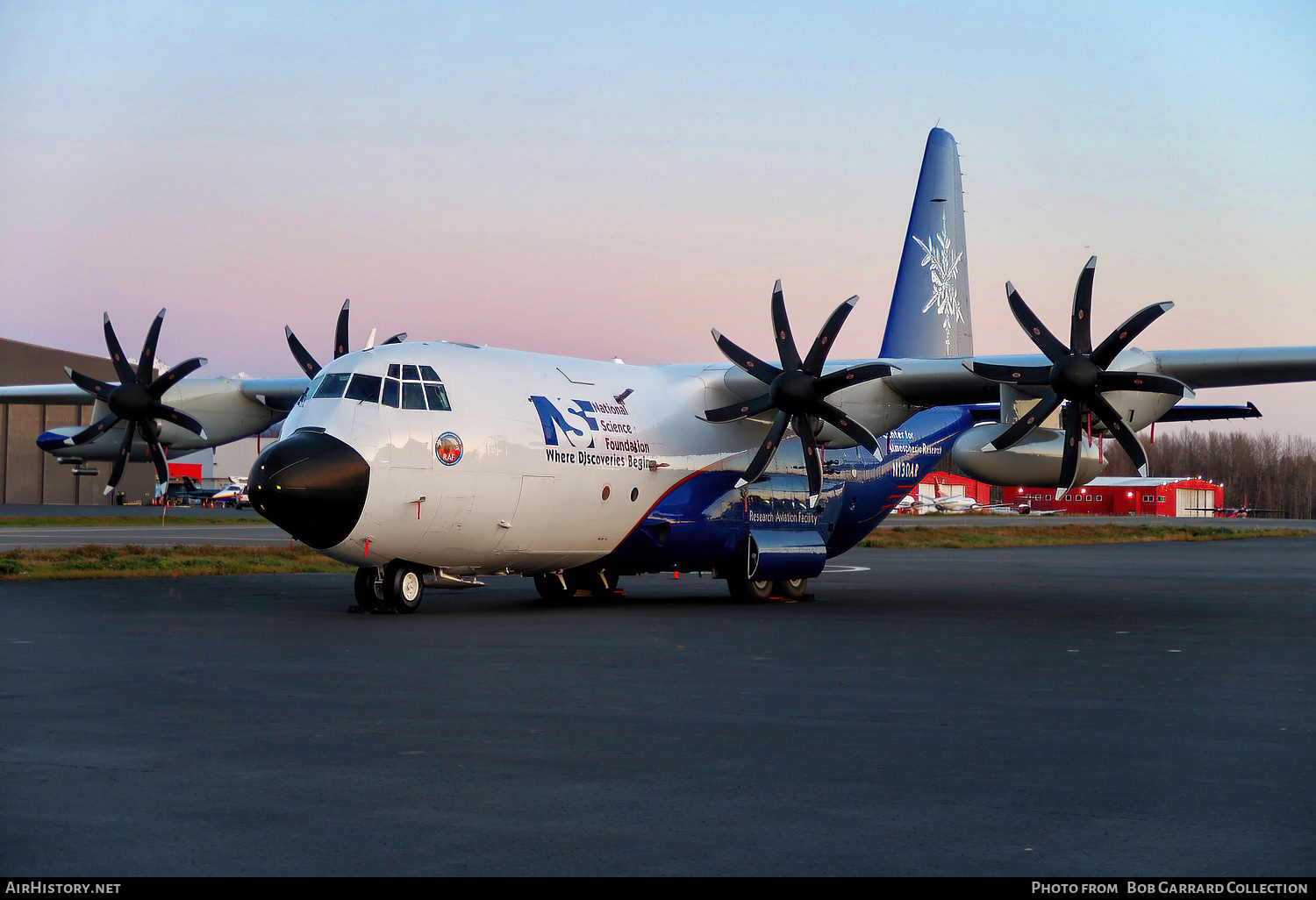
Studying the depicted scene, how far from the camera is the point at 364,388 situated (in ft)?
56.8

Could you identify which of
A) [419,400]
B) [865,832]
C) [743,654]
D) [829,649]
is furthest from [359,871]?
[419,400]

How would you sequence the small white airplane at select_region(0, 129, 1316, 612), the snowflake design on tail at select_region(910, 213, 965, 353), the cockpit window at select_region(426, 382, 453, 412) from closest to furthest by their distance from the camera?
the small white airplane at select_region(0, 129, 1316, 612), the cockpit window at select_region(426, 382, 453, 412), the snowflake design on tail at select_region(910, 213, 965, 353)

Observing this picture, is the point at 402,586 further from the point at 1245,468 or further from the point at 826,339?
the point at 1245,468

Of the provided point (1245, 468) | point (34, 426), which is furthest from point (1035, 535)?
point (1245, 468)

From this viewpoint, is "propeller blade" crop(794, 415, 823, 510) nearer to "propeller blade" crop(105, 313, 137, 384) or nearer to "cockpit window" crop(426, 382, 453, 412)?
"cockpit window" crop(426, 382, 453, 412)

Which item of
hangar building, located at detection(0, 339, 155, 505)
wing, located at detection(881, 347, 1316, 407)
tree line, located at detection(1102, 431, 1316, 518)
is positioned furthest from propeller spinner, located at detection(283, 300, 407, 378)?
tree line, located at detection(1102, 431, 1316, 518)

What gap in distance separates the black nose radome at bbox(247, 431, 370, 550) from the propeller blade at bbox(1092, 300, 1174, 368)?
1139 centimetres

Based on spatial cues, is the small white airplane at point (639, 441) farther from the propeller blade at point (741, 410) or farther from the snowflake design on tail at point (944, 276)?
the snowflake design on tail at point (944, 276)

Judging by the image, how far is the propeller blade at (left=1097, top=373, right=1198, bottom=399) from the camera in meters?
18.8

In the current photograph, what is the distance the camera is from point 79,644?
1347 cm

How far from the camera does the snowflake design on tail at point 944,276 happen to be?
88.4 ft

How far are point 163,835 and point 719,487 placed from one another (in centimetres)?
1577

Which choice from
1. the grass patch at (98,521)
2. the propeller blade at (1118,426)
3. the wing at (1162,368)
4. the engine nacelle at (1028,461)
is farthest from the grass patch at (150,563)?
the grass patch at (98,521)

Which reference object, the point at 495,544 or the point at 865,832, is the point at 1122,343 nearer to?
the point at 495,544
